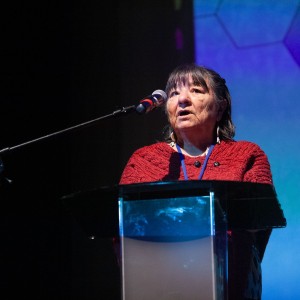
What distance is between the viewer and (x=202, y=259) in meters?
1.89

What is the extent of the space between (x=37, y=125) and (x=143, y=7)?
36.4 inches

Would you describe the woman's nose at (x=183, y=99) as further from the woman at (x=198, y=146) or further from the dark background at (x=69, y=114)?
the dark background at (x=69, y=114)

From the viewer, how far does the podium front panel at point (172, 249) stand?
1.88 meters

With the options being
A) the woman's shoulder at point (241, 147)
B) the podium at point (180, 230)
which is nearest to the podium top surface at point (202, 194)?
the podium at point (180, 230)

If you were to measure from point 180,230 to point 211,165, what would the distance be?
2.45 ft

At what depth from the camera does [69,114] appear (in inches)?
151

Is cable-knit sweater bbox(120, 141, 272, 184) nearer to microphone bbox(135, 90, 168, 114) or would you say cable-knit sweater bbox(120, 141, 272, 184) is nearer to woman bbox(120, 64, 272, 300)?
woman bbox(120, 64, 272, 300)

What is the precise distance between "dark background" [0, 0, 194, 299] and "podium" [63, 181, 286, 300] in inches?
65.5

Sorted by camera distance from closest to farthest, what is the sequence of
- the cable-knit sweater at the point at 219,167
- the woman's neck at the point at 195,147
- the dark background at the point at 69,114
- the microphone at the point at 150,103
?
1. the microphone at the point at 150,103
2. the cable-knit sweater at the point at 219,167
3. the woman's neck at the point at 195,147
4. the dark background at the point at 69,114

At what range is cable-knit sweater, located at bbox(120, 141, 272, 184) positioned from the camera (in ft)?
8.41

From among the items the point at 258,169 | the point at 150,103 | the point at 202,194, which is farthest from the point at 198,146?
the point at 202,194

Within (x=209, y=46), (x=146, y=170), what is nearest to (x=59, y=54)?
(x=209, y=46)

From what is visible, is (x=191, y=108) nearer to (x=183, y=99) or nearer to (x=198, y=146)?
(x=183, y=99)

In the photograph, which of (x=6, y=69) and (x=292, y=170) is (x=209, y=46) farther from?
(x=6, y=69)
